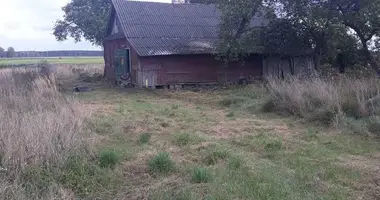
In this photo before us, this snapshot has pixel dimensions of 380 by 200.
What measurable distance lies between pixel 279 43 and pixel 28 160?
1547cm

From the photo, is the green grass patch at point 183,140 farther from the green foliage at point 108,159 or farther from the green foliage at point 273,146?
the green foliage at point 108,159

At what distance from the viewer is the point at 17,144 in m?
5.09

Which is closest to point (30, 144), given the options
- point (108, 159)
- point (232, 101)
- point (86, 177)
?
point (86, 177)

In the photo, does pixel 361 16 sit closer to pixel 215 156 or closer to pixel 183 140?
pixel 183 140

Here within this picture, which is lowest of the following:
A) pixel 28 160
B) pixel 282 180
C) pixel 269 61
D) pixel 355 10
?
pixel 282 180

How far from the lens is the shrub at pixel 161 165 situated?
223 inches

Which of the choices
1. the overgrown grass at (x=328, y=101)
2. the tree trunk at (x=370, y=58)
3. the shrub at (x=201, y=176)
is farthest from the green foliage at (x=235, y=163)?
the tree trunk at (x=370, y=58)

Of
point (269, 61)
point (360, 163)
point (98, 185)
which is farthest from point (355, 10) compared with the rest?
point (98, 185)

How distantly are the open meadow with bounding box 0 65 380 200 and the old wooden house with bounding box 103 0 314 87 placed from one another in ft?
28.3

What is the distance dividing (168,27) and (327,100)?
1283 cm

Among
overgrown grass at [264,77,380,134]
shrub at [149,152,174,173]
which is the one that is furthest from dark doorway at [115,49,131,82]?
shrub at [149,152,174,173]

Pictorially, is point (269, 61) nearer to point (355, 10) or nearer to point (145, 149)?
point (355, 10)

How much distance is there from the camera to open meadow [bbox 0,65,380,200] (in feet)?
16.3

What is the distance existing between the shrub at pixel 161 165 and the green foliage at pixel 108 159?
23.1 inches
